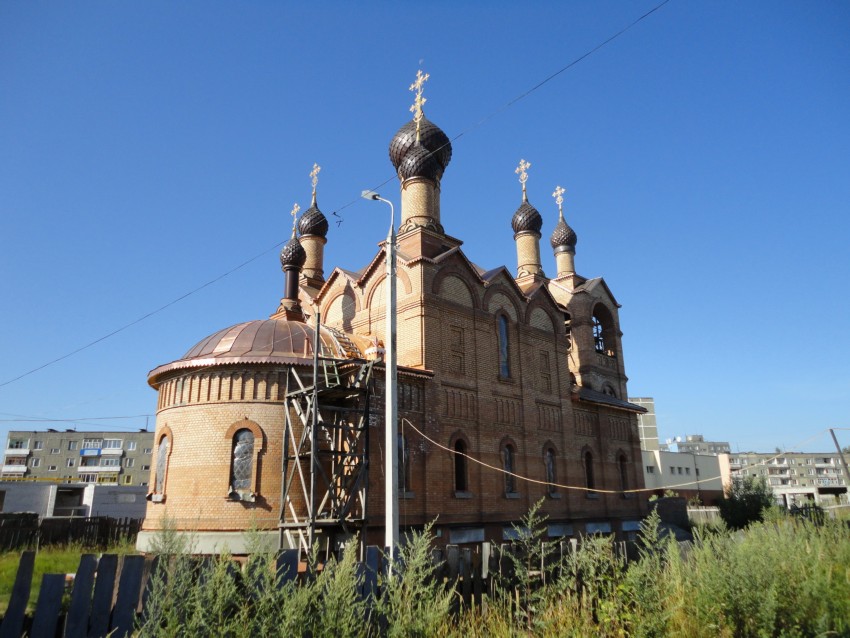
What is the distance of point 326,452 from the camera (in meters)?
13.7

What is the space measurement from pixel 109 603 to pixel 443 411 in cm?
1210

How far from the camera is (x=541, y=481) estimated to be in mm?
20016

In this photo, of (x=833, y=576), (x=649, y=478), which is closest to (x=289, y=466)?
(x=833, y=576)

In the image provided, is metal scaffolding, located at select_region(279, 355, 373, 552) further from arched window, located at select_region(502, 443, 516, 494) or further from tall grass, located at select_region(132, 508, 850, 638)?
tall grass, located at select_region(132, 508, 850, 638)

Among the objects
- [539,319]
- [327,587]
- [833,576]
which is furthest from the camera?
[539,319]

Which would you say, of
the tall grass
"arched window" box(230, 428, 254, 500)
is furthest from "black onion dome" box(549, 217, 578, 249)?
the tall grass

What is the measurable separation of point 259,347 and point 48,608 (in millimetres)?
10095

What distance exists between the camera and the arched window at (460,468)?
17453 mm

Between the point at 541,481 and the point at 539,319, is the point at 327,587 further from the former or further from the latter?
the point at 539,319

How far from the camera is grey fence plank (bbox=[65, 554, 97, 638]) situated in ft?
18.7

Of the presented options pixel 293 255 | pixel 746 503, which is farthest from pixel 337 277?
pixel 746 503

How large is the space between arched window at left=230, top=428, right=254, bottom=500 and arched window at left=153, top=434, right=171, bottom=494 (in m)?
1.96

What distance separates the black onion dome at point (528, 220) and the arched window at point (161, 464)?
651 inches

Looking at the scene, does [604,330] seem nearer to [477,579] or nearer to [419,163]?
[419,163]
